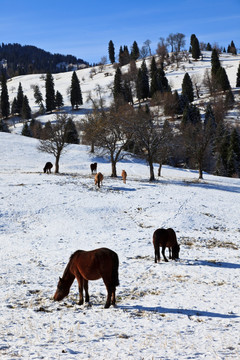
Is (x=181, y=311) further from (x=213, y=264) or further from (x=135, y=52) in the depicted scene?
(x=135, y=52)

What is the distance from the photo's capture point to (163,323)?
297 inches

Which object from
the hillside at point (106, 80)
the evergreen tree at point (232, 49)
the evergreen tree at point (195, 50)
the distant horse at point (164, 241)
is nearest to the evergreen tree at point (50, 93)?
the hillside at point (106, 80)

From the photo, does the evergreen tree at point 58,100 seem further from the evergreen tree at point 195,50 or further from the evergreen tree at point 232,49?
the evergreen tree at point 232,49

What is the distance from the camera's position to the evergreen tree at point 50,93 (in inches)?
4983

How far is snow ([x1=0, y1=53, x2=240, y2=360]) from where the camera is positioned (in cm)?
648

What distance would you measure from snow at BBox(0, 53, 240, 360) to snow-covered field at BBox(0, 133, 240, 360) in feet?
0.14

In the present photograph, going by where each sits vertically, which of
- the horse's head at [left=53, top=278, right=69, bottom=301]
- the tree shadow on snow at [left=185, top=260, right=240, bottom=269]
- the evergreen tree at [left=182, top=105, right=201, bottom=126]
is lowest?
the tree shadow on snow at [left=185, top=260, right=240, bottom=269]

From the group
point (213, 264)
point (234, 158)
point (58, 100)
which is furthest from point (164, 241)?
point (58, 100)

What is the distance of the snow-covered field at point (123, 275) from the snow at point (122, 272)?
4 cm

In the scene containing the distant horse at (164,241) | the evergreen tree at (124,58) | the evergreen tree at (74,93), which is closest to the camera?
the distant horse at (164,241)

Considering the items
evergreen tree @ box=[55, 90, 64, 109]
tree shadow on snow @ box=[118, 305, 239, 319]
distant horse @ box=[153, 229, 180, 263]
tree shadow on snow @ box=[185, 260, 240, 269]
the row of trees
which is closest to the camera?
tree shadow on snow @ box=[118, 305, 239, 319]

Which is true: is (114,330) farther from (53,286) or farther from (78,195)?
(78,195)

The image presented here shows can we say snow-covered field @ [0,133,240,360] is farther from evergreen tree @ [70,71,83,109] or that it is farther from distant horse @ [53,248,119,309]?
evergreen tree @ [70,71,83,109]

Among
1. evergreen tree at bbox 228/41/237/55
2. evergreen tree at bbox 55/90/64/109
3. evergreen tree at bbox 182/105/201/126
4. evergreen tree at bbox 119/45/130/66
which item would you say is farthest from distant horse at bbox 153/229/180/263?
evergreen tree at bbox 228/41/237/55
